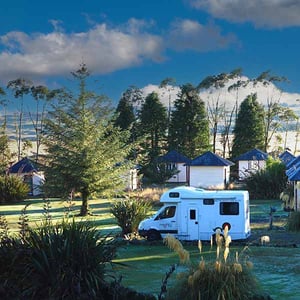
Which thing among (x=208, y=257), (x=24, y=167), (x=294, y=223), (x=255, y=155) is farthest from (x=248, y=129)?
(x=208, y=257)

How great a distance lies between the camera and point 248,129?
228ft

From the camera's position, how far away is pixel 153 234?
22.0 m

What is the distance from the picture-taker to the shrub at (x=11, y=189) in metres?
45.8

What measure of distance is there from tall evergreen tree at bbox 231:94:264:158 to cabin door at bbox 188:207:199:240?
162 ft

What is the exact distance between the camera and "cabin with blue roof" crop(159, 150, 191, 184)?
65.5 metres

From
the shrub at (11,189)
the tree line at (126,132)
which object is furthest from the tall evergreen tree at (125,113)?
the shrub at (11,189)

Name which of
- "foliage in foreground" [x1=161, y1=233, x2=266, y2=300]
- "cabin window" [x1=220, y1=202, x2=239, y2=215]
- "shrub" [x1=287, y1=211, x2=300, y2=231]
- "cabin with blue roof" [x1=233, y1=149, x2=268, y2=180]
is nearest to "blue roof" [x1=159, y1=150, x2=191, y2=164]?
"cabin with blue roof" [x1=233, y1=149, x2=268, y2=180]

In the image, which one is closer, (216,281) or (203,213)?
(216,281)

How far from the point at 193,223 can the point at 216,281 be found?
11.7 meters

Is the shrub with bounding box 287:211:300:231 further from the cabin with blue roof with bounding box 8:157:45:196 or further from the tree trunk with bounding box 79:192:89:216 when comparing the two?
the cabin with blue roof with bounding box 8:157:45:196

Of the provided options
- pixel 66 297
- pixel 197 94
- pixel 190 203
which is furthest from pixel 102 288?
pixel 197 94

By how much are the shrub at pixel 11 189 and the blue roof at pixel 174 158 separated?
73.4ft

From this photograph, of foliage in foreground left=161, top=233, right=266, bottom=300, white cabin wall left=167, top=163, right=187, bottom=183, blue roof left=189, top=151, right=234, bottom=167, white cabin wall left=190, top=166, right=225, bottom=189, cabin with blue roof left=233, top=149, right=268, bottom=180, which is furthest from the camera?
white cabin wall left=167, top=163, right=187, bottom=183

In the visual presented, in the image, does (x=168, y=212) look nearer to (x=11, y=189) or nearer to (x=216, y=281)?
(x=216, y=281)
